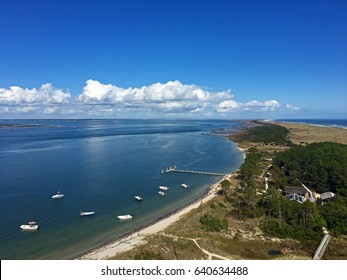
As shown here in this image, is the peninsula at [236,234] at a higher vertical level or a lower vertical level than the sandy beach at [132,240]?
higher

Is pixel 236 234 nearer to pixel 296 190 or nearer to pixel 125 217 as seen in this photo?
pixel 125 217

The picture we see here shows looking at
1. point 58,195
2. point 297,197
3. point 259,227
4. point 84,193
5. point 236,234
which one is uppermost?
point 297,197

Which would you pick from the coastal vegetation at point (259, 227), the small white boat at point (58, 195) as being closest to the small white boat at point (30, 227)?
the small white boat at point (58, 195)

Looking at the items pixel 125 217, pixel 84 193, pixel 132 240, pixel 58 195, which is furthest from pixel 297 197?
pixel 58 195

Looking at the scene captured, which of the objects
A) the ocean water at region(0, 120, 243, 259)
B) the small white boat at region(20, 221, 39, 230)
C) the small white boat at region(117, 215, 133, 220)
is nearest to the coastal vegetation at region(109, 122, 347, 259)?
the ocean water at region(0, 120, 243, 259)

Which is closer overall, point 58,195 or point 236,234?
point 236,234

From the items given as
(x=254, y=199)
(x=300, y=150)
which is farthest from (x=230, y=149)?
(x=254, y=199)

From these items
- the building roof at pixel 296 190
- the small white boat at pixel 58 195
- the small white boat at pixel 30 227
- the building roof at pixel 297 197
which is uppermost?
the building roof at pixel 296 190

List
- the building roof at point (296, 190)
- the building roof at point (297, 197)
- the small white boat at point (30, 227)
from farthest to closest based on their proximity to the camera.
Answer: the building roof at point (296, 190) < the building roof at point (297, 197) < the small white boat at point (30, 227)

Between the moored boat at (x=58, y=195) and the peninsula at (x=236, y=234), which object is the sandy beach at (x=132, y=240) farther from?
the moored boat at (x=58, y=195)

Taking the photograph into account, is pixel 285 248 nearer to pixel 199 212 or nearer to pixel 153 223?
pixel 199 212

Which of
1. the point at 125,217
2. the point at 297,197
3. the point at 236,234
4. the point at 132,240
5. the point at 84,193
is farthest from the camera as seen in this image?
the point at 84,193
